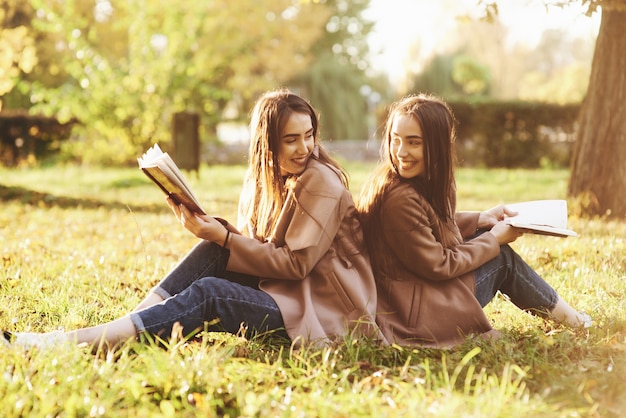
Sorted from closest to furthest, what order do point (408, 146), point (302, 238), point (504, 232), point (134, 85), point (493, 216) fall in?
point (302, 238) < point (408, 146) < point (504, 232) < point (493, 216) < point (134, 85)

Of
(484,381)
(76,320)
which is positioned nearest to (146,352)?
(76,320)

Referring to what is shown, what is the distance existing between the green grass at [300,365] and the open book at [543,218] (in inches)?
18.6

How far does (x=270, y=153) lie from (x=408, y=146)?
63 centimetres

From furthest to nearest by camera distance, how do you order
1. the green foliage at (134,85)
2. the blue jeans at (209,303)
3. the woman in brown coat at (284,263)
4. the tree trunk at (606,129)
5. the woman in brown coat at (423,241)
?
the green foliage at (134,85)
the tree trunk at (606,129)
the woman in brown coat at (423,241)
the woman in brown coat at (284,263)
the blue jeans at (209,303)

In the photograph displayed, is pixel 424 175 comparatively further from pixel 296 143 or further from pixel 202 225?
pixel 202 225

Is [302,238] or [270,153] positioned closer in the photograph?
[302,238]

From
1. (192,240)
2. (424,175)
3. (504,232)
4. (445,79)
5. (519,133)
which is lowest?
(192,240)

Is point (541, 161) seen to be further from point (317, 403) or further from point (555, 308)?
point (317, 403)

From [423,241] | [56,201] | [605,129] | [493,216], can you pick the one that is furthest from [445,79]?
[423,241]

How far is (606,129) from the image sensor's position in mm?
6977

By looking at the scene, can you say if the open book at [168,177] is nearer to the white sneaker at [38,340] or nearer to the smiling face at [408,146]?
the white sneaker at [38,340]

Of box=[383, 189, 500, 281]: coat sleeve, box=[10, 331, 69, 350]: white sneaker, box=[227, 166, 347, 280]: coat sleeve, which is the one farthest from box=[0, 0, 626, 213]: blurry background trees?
box=[10, 331, 69, 350]: white sneaker

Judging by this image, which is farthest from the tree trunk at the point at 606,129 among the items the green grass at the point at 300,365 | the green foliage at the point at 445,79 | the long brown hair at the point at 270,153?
the green foliage at the point at 445,79

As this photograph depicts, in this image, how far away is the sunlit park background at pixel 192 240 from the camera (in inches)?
98.7
